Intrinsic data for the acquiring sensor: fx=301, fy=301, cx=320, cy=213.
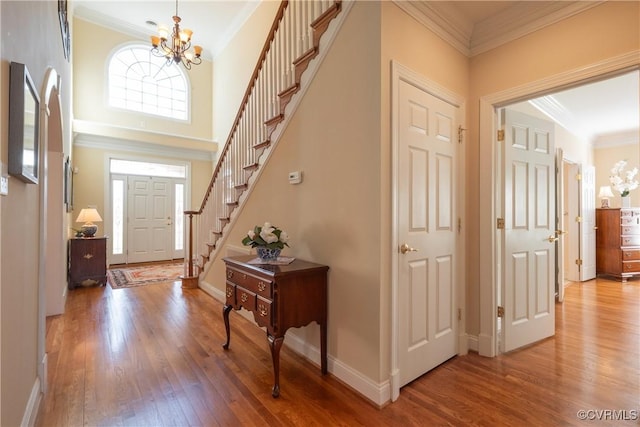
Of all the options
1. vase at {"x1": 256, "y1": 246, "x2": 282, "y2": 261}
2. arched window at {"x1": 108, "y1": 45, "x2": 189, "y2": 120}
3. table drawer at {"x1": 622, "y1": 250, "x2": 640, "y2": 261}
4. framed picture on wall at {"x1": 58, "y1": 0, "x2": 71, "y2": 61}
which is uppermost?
arched window at {"x1": 108, "y1": 45, "x2": 189, "y2": 120}

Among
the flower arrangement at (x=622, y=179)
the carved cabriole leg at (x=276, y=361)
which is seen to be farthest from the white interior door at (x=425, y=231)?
the flower arrangement at (x=622, y=179)

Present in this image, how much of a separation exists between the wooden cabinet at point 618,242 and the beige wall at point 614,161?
27.9 inches

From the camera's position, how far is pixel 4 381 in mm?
1249

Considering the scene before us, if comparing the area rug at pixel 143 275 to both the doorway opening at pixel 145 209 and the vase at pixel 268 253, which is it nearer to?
the doorway opening at pixel 145 209

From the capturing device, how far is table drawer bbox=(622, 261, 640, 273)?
526cm

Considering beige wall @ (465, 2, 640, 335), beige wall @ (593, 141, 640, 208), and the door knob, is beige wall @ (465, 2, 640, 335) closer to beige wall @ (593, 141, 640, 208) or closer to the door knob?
the door knob

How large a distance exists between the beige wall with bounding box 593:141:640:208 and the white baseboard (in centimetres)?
865

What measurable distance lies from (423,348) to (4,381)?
227cm

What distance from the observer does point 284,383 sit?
2.08 metres

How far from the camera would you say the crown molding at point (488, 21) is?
2084 mm

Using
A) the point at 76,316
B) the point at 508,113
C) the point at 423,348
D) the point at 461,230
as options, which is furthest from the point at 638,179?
the point at 76,316

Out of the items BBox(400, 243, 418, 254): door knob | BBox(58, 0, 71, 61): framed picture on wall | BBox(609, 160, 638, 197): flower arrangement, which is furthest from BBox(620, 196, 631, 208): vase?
BBox(58, 0, 71, 61): framed picture on wall

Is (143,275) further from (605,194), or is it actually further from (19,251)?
(605,194)

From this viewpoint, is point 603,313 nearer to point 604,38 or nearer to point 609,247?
point 609,247
